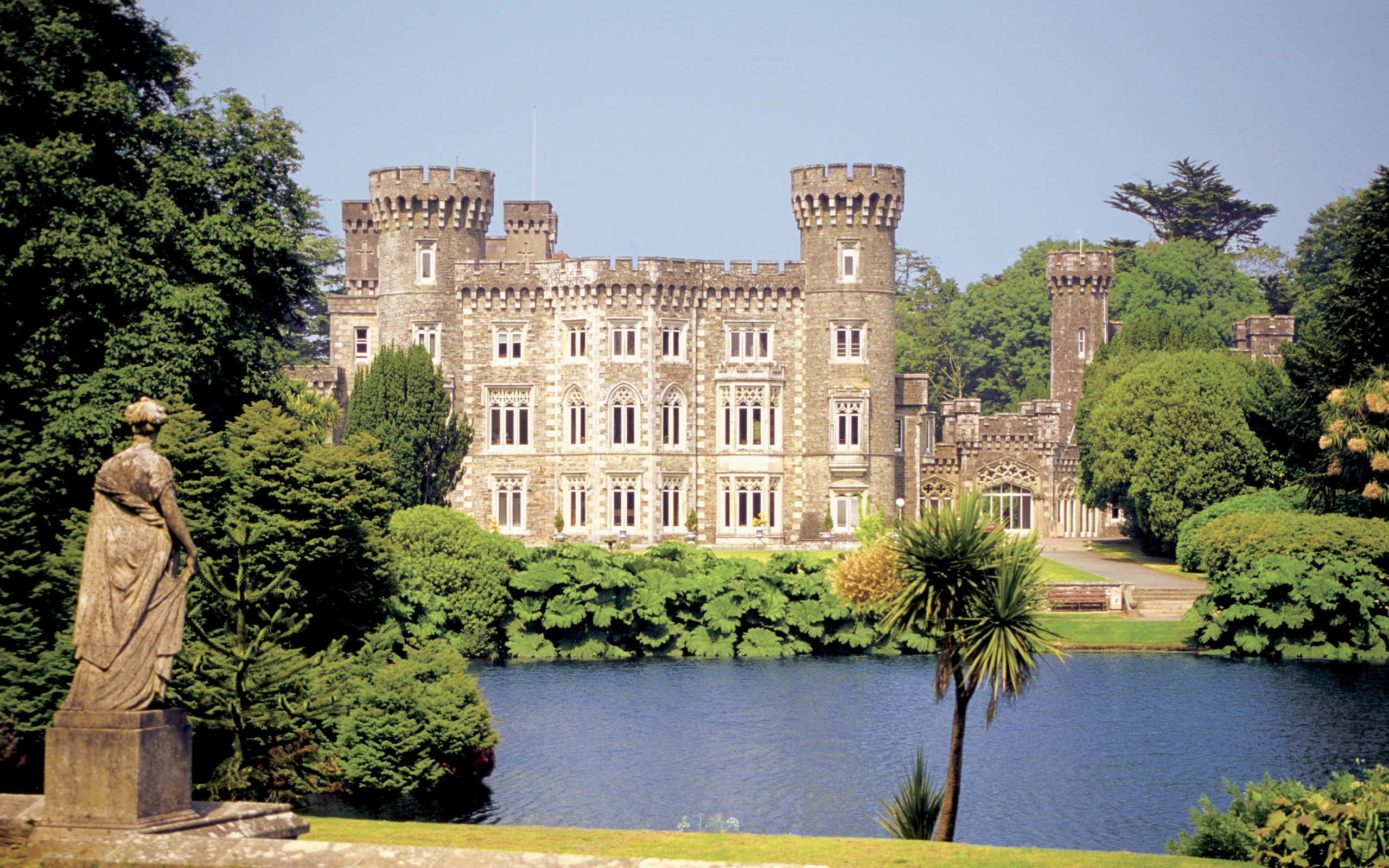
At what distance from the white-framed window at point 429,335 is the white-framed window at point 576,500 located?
8057 mm

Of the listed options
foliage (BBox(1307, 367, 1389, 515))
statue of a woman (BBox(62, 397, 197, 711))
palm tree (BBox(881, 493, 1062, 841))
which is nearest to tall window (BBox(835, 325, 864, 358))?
foliage (BBox(1307, 367, 1389, 515))

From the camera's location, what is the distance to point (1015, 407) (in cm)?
9569

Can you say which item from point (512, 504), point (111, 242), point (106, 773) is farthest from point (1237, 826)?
point (512, 504)

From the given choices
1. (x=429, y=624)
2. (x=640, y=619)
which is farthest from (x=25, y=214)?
(x=640, y=619)

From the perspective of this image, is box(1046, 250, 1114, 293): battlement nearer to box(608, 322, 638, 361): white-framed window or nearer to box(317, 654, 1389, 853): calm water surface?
box(608, 322, 638, 361): white-framed window

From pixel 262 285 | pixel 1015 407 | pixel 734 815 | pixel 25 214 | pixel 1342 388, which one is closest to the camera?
pixel 734 815

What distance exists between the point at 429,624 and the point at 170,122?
14.9m

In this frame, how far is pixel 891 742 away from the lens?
102 feet

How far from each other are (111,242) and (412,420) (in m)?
31.3

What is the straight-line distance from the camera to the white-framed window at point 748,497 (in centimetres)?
6475

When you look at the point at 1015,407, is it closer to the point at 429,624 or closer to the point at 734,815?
the point at 429,624

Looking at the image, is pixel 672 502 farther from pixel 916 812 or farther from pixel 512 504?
pixel 916 812

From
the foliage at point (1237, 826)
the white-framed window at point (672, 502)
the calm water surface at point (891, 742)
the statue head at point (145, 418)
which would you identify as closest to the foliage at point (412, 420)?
the white-framed window at point (672, 502)

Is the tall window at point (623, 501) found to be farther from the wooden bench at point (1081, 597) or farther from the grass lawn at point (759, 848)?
the grass lawn at point (759, 848)
